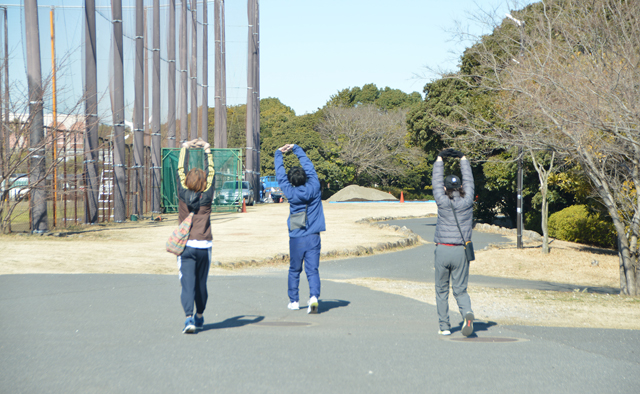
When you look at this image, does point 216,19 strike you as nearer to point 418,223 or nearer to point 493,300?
point 418,223

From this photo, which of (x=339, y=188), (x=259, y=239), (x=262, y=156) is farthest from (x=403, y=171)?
(x=259, y=239)

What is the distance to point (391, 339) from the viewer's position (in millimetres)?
5820

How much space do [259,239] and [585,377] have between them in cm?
1493

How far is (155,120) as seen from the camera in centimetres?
2948

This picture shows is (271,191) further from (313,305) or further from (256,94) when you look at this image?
(313,305)

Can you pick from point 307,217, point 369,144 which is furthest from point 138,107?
point 369,144

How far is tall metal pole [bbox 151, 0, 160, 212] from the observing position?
29.3 metres

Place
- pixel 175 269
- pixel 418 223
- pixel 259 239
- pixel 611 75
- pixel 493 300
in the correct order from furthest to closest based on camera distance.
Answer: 1. pixel 418 223
2. pixel 259 239
3. pixel 175 269
4. pixel 611 75
5. pixel 493 300

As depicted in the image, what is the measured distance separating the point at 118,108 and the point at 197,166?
8848 millimetres

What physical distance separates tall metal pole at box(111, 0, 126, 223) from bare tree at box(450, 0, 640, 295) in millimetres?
15268

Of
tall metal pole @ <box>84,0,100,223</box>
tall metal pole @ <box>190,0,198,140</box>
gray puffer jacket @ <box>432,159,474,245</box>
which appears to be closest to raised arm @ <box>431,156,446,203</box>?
gray puffer jacket @ <box>432,159,474,245</box>

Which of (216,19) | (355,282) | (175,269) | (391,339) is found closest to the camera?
(391,339)

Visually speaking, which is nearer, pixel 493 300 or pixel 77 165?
pixel 493 300

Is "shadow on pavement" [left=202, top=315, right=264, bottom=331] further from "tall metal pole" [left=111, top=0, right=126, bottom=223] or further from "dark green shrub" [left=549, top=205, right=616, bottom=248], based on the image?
"tall metal pole" [left=111, top=0, right=126, bottom=223]
